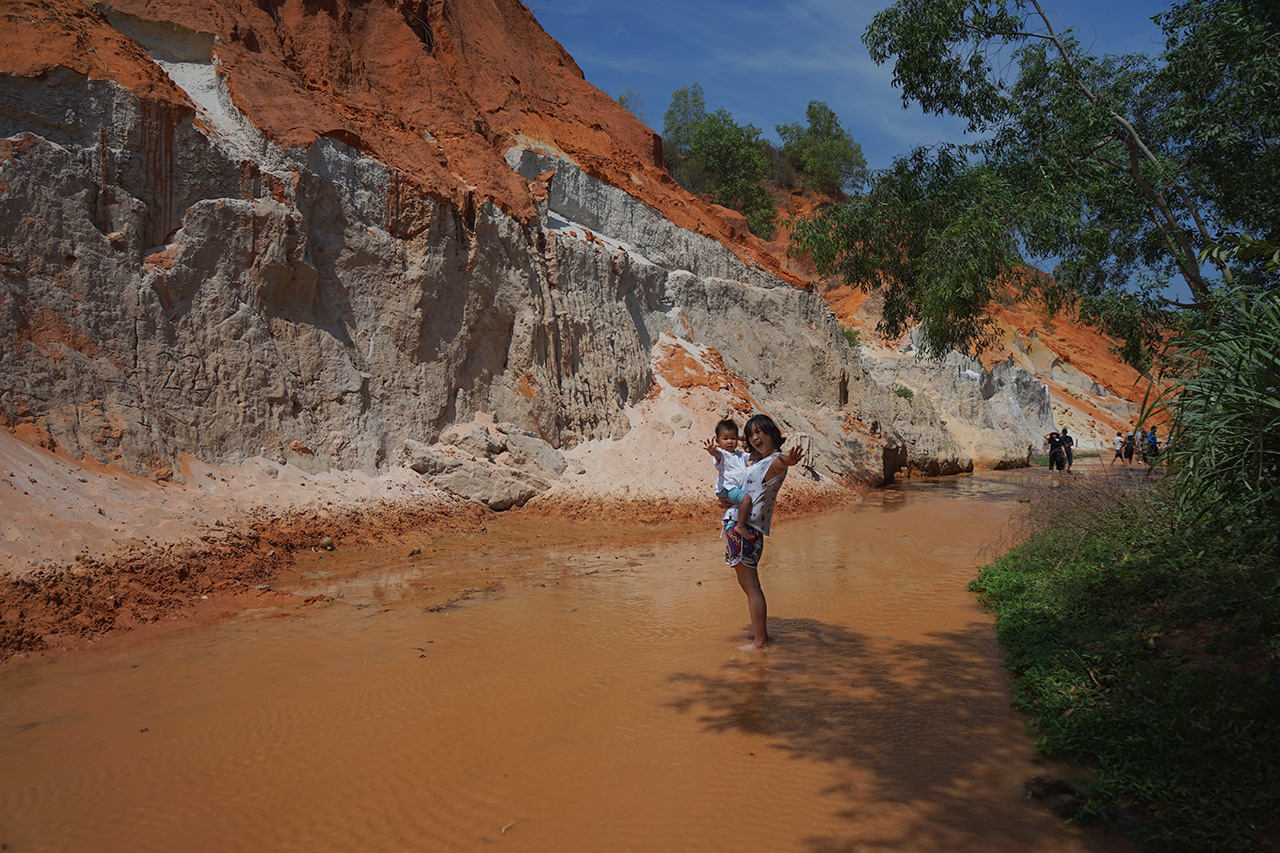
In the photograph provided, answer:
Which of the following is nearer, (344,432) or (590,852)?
(590,852)

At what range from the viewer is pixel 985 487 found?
17.9m

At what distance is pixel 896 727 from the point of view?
3.78m

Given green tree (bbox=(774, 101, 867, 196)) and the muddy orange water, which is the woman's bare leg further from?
green tree (bbox=(774, 101, 867, 196))

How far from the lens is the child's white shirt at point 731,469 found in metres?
5.23

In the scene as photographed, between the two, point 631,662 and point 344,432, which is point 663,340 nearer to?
point 344,432

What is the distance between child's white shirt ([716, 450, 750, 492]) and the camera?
5.23 meters

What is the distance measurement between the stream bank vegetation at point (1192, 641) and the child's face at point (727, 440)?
2.26 metres

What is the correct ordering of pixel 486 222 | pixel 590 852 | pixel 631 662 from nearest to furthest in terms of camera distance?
pixel 590 852 < pixel 631 662 < pixel 486 222

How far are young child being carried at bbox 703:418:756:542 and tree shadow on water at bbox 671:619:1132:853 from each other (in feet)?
3.02

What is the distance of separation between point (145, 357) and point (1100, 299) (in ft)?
44.4

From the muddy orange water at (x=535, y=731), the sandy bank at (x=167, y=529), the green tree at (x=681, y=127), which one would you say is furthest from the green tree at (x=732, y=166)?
the muddy orange water at (x=535, y=731)

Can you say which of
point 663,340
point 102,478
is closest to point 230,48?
point 102,478

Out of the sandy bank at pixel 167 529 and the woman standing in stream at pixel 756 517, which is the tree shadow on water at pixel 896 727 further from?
the sandy bank at pixel 167 529

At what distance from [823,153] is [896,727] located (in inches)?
1827
